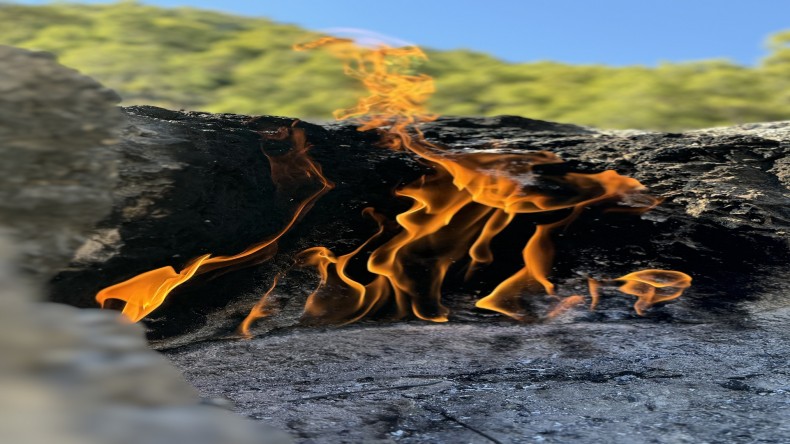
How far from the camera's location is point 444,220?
3.34 meters

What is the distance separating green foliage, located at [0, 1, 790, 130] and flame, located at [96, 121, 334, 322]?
0.43 meters

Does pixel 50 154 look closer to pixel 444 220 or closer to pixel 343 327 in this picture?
pixel 343 327

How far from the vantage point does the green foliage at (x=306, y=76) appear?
148 inches

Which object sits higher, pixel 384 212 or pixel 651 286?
pixel 384 212

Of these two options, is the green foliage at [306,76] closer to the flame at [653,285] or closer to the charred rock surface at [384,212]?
the charred rock surface at [384,212]

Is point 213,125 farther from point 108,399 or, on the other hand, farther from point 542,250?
point 108,399

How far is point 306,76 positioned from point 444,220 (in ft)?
4.18

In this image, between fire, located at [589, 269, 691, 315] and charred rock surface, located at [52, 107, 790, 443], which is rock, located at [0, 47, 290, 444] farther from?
fire, located at [589, 269, 691, 315]

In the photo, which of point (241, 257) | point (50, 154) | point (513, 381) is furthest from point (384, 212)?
point (50, 154)

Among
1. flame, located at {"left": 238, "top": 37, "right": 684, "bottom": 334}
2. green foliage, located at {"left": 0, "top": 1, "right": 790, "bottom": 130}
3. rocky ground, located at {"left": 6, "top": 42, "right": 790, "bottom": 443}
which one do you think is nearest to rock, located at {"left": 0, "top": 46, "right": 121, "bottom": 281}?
rocky ground, located at {"left": 6, "top": 42, "right": 790, "bottom": 443}

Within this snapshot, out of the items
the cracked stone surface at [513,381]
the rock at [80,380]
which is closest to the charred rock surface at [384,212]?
the cracked stone surface at [513,381]

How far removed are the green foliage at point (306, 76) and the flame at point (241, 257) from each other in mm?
427

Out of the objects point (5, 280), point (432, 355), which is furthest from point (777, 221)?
point (5, 280)

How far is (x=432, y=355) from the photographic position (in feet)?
7.80
